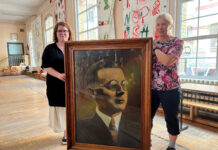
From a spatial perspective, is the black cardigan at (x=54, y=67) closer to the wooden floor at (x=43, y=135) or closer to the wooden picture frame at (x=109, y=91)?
the wooden picture frame at (x=109, y=91)

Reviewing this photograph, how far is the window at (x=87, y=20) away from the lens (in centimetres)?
541

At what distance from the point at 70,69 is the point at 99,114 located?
0.43 metres

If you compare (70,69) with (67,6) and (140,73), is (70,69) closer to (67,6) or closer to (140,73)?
(140,73)

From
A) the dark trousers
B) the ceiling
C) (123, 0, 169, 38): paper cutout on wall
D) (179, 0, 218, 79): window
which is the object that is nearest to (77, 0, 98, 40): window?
(123, 0, 169, 38): paper cutout on wall

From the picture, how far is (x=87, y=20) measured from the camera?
5.76 metres

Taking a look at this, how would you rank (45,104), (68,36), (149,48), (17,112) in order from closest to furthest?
(149,48) → (68,36) → (17,112) → (45,104)

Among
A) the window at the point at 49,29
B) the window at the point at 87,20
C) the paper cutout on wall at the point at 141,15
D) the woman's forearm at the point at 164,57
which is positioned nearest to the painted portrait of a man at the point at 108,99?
the woman's forearm at the point at 164,57

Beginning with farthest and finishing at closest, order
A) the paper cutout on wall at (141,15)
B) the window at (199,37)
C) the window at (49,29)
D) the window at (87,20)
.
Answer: the window at (49,29) → the window at (87,20) → the paper cutout on wall at (141,15) → the window at (199,37)

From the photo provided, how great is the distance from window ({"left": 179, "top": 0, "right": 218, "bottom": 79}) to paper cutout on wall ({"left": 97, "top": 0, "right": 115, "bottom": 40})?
5.72 feet

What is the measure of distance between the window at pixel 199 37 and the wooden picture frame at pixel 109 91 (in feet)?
6.88

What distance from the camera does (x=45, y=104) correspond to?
4.00m

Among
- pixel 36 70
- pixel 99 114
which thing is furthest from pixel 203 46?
pixel 36 70

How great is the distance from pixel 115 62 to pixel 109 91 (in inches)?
8.9

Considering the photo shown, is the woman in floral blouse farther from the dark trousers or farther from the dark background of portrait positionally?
the dark background of portrait
